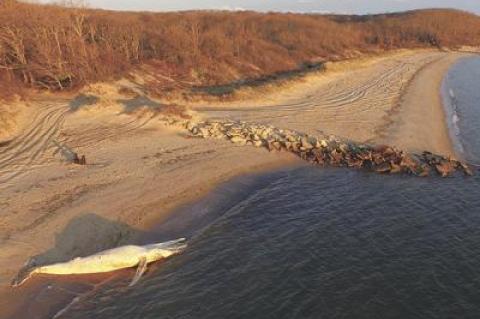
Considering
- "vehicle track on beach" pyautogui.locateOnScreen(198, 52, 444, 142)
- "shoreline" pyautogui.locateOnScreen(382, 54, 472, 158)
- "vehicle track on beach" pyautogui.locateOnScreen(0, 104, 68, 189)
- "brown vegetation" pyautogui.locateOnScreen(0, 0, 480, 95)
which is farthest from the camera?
"brown vegetation" pyautogui.locateOnScreen(0, 0, 480, 95)

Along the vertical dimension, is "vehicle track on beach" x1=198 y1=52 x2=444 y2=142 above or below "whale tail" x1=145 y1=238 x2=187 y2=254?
above

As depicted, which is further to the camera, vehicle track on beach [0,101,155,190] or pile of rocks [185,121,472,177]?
pile of rocks [185,121,472,177]

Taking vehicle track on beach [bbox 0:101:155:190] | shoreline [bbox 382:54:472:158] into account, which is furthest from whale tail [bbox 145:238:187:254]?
shoreline [bbox 382:54:472:158]

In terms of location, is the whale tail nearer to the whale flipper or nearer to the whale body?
the whale body

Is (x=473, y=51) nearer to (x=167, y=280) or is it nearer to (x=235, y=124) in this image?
(x=235, y=124)

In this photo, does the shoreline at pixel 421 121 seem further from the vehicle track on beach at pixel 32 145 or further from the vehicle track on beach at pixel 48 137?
the vehicle track on beach at pixel 32 145

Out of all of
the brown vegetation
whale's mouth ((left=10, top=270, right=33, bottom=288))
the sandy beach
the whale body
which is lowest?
whale's mouth ((left=10, top=270, right=33, bottom=288))

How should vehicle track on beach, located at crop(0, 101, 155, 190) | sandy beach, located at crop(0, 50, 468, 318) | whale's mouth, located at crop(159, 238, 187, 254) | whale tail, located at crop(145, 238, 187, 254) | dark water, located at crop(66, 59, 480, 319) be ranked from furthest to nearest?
vehicle track on beach, located at crop(0, 101, 155, 190) → sandy beach, located at crop(0, 50, 468, 318) → whale's mouth, located at crop(159, 238, 187, 254) → whale tail, located at crop(145, 238, 187, 254) → dark water, located at crop(66, 59, 480, 319)

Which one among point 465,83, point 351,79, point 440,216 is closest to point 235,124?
point 440,216
